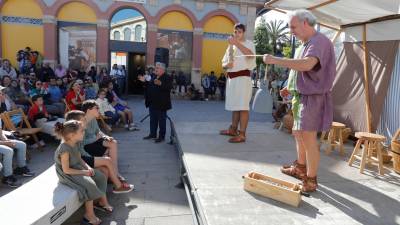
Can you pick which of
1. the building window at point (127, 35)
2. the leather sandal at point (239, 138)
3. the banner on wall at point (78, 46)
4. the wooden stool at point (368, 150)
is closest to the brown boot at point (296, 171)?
the wooden stool at point (368, 150)

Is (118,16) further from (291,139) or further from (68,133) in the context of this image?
(68,133)

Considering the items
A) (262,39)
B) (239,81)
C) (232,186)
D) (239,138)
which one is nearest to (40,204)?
(232,186)

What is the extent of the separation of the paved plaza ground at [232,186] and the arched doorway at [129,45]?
380 inches

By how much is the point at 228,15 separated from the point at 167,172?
12074 millimetres

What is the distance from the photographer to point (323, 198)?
305 centimetres

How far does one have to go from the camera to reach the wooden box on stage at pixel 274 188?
2850 millimetres

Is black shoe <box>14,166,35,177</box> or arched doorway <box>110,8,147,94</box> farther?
arched doorway <box>110,8,147,94</box>

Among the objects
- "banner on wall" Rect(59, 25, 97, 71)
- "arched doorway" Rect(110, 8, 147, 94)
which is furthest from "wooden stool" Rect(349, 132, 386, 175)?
"banner on wall" Rect(59, 25, 97, 71)

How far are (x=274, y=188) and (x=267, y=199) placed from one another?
0.12m

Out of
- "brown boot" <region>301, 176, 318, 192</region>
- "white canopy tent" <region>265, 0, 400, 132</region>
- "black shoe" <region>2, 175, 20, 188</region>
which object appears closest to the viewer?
"brown boot" <region>301, 176, 318, 192</region>

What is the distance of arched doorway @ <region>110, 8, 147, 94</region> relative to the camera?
1496 centimetres

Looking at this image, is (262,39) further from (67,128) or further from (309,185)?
(67,128)

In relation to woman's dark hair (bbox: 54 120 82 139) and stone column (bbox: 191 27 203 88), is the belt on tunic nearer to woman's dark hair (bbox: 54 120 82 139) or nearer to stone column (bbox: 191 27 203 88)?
woman's dark hair (bbox: 54 120 82 139)

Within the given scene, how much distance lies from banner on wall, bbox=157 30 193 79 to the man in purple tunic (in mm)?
12402
